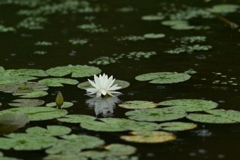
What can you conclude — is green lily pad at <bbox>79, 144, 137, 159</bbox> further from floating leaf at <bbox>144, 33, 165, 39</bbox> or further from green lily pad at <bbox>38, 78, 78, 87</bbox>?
floating leaf at <bbox>144, 33, 165, 39</bbox>

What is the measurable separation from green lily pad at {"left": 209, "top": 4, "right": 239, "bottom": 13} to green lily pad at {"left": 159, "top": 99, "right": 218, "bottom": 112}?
2.99 m

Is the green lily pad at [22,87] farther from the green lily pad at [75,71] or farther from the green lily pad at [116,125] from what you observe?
the green lily pad at [116,125]

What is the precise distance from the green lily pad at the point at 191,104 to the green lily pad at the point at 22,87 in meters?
0.90

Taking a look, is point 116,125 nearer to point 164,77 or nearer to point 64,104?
point 64,104

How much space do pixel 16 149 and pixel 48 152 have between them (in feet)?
0.57

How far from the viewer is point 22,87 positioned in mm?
3791

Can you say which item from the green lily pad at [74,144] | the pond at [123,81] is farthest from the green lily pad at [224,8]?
the green lily pad at [74,144]

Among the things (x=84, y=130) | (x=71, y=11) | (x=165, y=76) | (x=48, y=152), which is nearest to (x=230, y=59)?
(x=165, y=76)

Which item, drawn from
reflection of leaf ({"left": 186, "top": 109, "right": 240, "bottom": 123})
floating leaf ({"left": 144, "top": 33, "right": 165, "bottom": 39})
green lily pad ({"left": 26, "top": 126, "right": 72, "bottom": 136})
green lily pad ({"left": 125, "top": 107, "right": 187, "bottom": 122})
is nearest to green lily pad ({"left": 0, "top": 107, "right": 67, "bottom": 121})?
green lily pad ({"left": 26, "top": 126, "right": 72, "bottom": 136})

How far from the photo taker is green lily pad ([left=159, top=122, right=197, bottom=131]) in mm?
2961

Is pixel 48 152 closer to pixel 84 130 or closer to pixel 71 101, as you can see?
pixel 84 130

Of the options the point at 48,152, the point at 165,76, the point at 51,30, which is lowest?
the point at 48,152

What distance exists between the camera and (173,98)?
3.51 meters

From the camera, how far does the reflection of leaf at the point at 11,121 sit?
3.01 m
